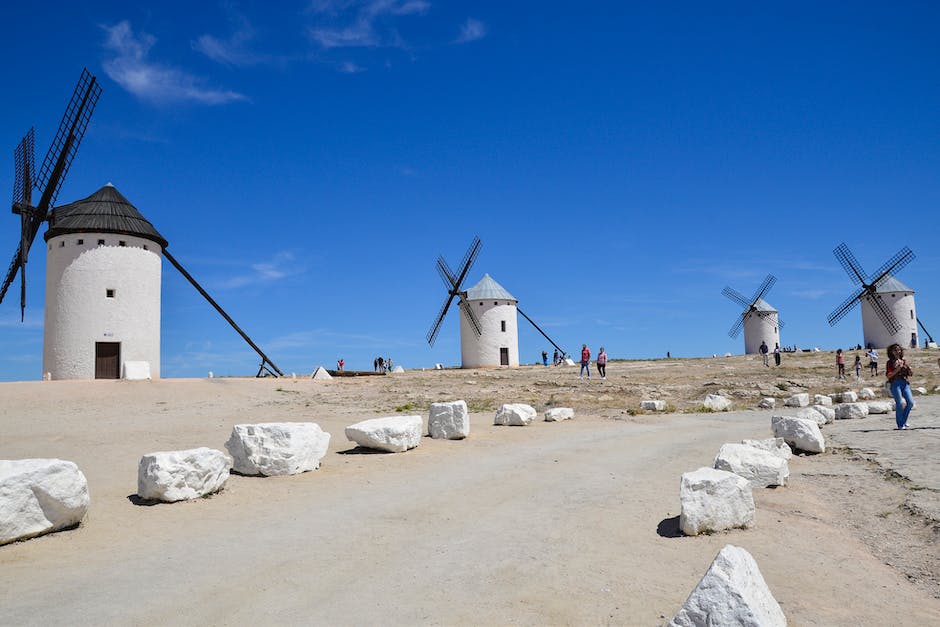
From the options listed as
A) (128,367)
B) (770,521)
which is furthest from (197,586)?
(128,367)

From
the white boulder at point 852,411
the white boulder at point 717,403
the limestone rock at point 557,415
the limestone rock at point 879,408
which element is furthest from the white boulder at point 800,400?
the limestone rock at point 557,415

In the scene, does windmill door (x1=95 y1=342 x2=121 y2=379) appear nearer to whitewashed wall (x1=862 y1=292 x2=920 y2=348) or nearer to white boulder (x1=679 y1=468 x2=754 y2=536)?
white boulder (x1=679 y1=468 x2=754 y2=536)

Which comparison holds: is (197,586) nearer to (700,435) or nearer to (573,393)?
(700,435)

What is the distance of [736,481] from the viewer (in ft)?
21.3

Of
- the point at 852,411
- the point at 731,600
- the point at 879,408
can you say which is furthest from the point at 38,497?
the point at 879,408

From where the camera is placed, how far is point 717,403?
21.7 m

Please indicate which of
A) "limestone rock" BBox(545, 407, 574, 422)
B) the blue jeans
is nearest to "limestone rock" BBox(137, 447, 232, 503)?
"limestone rock" BBox(545, 407, 574, 422)

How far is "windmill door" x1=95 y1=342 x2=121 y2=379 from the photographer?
27.0 metres

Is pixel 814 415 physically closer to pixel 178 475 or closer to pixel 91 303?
pixel 178 475

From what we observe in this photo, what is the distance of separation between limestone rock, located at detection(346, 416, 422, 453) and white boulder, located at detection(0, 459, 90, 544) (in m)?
5.01

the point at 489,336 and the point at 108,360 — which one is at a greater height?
the point at 489,336

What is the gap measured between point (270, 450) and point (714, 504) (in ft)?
20.9

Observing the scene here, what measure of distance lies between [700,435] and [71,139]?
29718 mm

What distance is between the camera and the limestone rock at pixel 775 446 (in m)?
10.3
